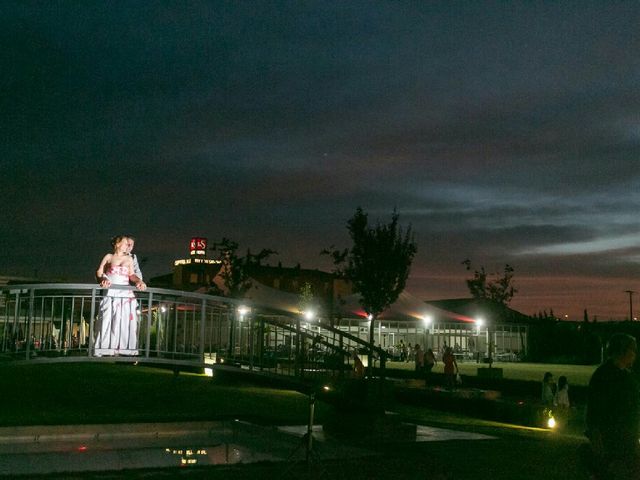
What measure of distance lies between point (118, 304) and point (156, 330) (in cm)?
89

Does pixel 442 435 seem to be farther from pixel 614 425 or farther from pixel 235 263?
pixel 235 263

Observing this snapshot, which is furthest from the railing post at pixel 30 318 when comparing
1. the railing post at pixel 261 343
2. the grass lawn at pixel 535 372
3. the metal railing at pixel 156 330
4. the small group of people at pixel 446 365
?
the grass lawn at pixel 535 372

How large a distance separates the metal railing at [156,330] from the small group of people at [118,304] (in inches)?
0.6

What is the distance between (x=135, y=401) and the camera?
62.4ft

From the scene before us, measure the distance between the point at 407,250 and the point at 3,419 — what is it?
31356 mm

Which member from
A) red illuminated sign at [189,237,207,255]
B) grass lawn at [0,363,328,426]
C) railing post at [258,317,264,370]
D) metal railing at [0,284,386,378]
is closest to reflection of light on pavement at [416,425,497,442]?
metal railing at [0,284,386,378]

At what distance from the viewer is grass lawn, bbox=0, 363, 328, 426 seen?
15.0 meters

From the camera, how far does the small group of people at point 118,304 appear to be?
11.5 metres

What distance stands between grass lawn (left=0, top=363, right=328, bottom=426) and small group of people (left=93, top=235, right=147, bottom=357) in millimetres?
1531

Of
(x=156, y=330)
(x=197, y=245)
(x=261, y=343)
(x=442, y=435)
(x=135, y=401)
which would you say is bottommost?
(x=442, y=435)

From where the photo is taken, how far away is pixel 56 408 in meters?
16.5

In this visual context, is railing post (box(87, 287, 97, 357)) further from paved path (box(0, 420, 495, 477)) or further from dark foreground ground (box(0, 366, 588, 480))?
dark foreground ground (box(0, 366, 588, 480))

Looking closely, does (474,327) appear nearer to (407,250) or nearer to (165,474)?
(407,250)

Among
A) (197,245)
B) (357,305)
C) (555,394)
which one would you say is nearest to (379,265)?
(357,305)
